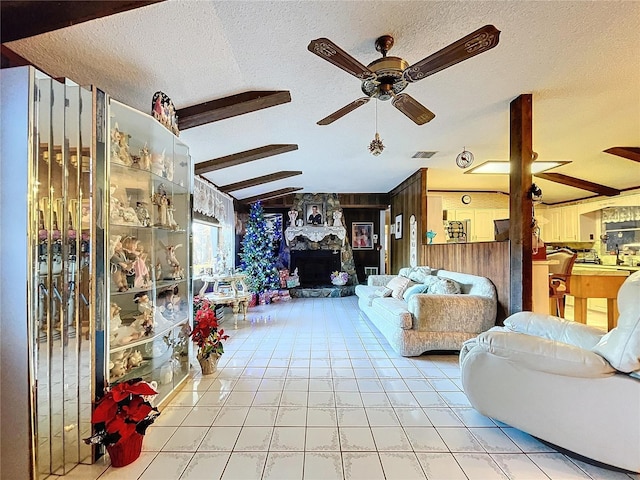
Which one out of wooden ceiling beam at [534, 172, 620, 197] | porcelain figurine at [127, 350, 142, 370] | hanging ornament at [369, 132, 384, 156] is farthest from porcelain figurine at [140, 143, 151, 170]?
wooden ceiling beam at [534, 172, 620, 197]

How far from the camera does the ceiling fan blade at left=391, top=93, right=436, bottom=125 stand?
2141 millimetres

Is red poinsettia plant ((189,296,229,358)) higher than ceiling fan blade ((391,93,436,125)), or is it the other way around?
ceiling fan blade ((391,93,436,125))

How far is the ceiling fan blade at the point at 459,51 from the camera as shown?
1499 millimetres

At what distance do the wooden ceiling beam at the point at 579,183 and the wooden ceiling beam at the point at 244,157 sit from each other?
4.78m

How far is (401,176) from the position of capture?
602cm

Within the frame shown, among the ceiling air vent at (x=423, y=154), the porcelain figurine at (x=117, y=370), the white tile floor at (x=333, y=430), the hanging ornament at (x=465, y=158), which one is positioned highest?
the ceiling air vent at (x=423, y=154)

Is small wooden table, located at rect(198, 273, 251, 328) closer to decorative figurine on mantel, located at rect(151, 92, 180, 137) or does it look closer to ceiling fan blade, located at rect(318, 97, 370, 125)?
decorative figurine on mantel, located at rect(151, 92, 180, 137)

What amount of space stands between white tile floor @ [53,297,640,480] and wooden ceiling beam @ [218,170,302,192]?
351 cm

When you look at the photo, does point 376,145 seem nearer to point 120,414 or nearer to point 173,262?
point 173,262

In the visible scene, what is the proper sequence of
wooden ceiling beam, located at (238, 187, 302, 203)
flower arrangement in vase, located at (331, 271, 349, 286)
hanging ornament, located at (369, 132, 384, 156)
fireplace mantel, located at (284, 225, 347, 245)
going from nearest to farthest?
1. hanging ornament, located at (369, 132, 384, 156)
2. wooden ceiling beam, located at (238, 187, 302, 203)
3. flower arrangement in vase, located at (331, 271, 349, 286)
4. fireplace mantel, located at (284, 225, 347, 245)

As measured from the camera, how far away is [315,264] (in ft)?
26.3

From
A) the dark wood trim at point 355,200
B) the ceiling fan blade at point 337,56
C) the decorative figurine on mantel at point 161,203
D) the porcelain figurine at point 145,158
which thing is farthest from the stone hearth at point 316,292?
the ceiling fan blade at point 337,56

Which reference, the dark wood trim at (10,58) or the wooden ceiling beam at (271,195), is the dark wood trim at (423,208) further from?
the dark wood trim at (10,58)

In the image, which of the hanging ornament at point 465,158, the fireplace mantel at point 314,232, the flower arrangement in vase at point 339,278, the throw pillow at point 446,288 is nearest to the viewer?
the throw pillow at point 446,288
